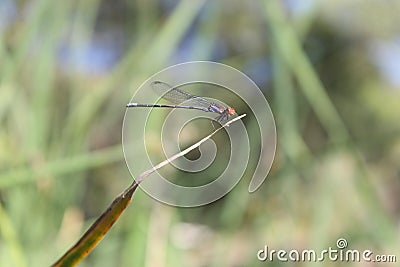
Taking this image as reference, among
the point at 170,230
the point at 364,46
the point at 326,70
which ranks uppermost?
the point at 364,46

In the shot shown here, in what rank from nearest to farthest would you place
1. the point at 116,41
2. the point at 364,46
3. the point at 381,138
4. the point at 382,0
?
1. the point at 381,138
2. the point at 382,0
3. the point at 116,41
4. the point at 364,46

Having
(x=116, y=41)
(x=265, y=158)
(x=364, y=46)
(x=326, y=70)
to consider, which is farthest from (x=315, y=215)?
(x=364, y=46)

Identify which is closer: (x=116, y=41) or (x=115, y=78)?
(x=115, y=78)

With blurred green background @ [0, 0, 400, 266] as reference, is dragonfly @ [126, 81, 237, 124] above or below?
below

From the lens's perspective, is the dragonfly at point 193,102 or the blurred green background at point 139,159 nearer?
the dragonfly at point 193,102

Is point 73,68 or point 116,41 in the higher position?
point 116,41

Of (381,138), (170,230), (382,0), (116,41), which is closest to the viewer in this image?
(170,230)

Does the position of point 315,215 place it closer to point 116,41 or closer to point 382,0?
point 382,0

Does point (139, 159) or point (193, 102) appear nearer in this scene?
point (193, 102)

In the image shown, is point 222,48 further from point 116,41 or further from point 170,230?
point 170,230

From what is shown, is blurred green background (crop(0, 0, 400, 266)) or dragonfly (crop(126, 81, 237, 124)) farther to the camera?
blurred green background (crop(0, 0, 400, 266))

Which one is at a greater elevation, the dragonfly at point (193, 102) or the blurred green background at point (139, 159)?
the blurred green background at point (139, 159)
